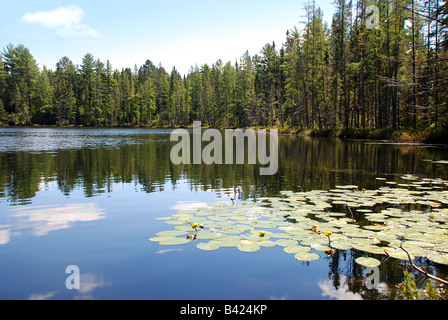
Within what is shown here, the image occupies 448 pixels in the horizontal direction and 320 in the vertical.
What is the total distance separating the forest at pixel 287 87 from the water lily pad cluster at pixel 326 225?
2305 cm

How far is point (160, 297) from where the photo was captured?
11.7 ft

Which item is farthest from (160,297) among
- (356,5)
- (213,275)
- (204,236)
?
(356,5)

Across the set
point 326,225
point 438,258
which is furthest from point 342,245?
point 438,258

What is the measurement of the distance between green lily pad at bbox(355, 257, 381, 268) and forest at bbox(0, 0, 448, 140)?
26490 millimetres

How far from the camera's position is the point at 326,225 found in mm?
5812

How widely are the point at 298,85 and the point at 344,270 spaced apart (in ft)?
168

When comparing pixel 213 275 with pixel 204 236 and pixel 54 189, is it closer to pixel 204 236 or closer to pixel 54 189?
pixel 204 236

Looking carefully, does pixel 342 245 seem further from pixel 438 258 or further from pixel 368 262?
pixel 438 258

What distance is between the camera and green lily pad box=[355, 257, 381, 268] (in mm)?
4125

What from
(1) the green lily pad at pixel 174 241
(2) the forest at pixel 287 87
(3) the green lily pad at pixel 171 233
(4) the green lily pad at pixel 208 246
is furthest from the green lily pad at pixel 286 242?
(2) the forest at pixel 287 87

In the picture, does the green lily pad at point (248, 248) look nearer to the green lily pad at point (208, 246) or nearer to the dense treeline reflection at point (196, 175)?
the green lily pad at point (208, 246)

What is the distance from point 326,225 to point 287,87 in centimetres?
5271

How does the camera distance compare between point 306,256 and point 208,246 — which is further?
point 208,246
